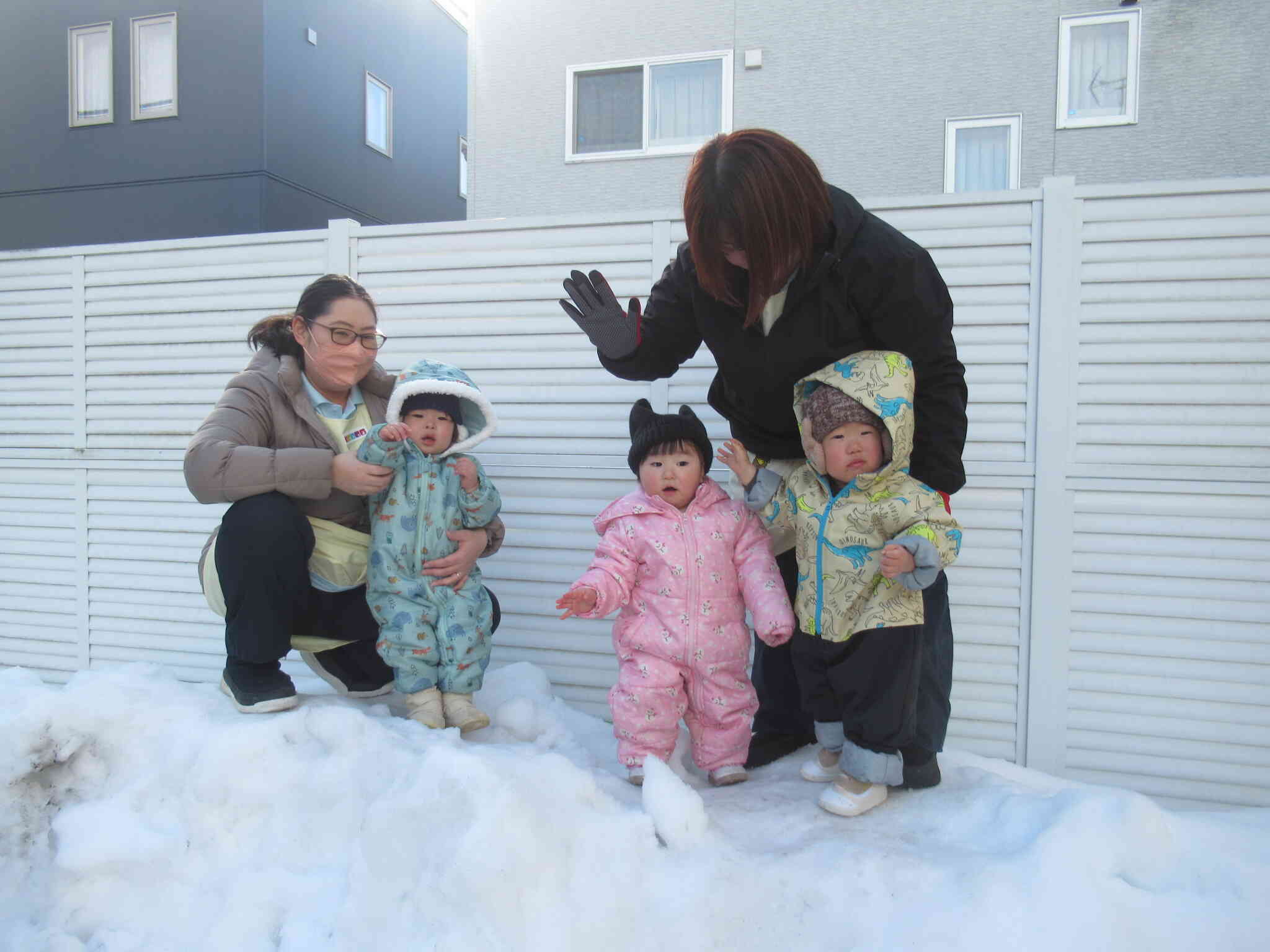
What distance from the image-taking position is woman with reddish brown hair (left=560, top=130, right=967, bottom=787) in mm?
1794

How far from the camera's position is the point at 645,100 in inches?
269

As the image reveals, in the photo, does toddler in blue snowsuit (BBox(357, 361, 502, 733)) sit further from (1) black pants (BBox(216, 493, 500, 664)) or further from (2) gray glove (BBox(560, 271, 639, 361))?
(2) gray glove (BBox(560, 271, 639, 361))

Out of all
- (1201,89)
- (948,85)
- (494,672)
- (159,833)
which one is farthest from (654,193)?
(159,833)

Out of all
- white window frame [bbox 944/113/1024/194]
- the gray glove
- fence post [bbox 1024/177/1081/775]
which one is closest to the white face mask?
the gray glove

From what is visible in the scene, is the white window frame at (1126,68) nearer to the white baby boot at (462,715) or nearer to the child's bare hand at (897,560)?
the child's bare hand at (897,560)

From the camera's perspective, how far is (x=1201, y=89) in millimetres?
5906

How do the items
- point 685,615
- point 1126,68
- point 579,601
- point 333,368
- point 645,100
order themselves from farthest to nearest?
point 645,100 → point 1126,68 → point 333,368 → point 685,615 → point 579,601

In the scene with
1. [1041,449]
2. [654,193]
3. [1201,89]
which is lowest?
[1041,449]

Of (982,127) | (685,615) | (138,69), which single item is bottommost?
(685,615)

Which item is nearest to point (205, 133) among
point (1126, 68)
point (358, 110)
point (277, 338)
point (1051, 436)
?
point (358, 110)

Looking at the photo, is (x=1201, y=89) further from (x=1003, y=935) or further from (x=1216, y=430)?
(x=1003, y=935)

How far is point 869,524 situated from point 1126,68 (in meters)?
6.14

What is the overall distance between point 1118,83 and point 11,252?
7339mm

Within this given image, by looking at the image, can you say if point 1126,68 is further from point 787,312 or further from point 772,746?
point 772,746
